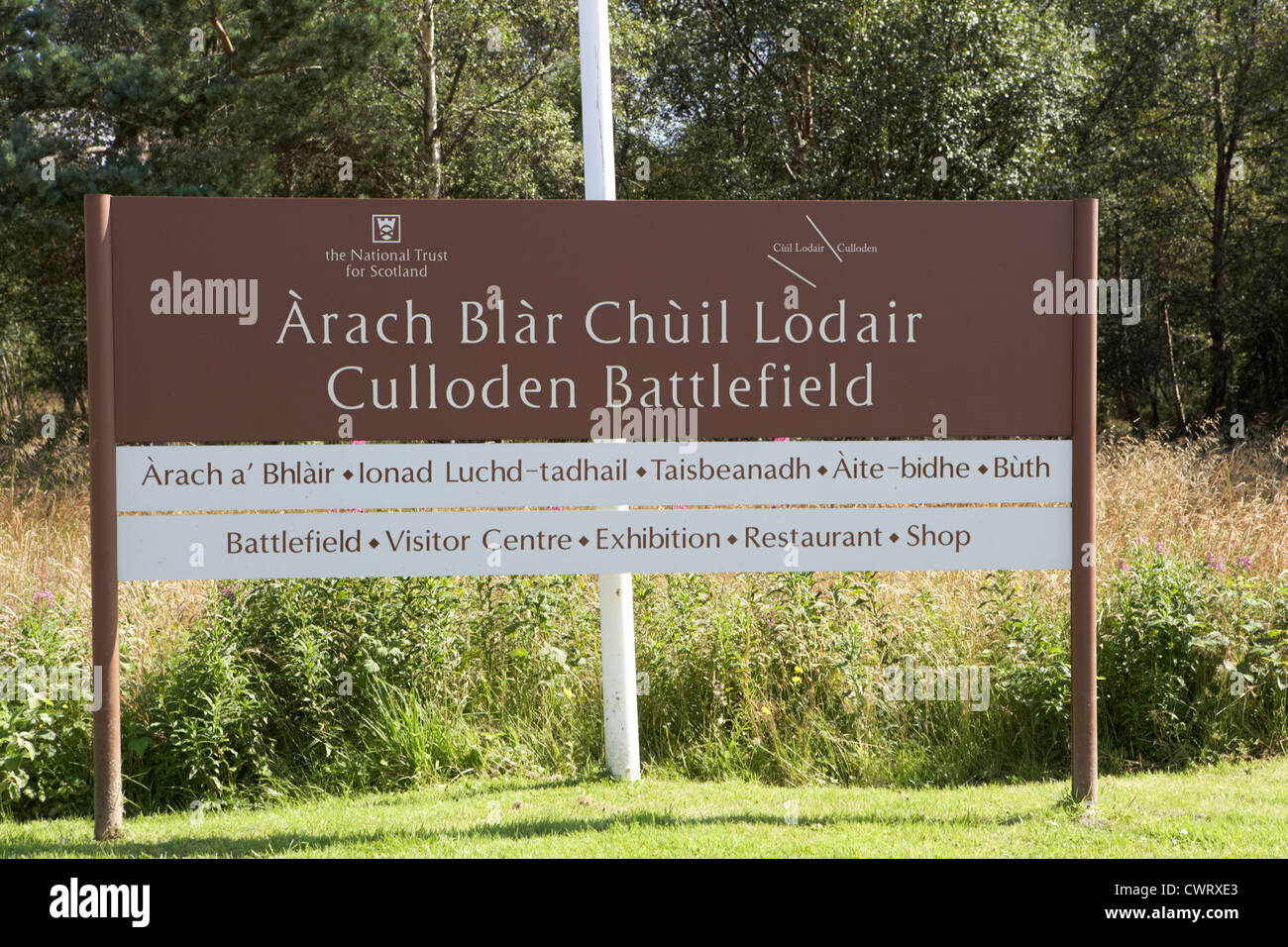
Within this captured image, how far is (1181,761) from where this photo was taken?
4.85m

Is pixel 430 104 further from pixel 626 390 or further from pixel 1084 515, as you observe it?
pixel 1084 515

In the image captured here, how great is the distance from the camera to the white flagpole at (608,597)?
4.71 m

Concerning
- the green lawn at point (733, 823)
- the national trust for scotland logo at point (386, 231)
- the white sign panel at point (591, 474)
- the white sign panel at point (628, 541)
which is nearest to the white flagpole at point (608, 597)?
the green lawn at point (733, 823)

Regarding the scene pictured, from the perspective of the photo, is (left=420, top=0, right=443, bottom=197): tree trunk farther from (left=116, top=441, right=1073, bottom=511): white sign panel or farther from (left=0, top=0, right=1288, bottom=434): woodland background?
(left=116, top=441, right=1073, bottom=511): white sign panel

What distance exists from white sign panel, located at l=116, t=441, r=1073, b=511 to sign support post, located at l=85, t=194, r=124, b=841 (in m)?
0.09

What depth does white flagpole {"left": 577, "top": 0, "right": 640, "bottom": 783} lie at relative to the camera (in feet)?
15.5

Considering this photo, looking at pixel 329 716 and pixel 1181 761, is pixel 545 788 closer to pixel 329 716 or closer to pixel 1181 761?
pixel 329 716

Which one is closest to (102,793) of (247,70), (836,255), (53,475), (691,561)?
(691,561)

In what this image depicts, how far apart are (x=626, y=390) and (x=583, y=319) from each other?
35cm

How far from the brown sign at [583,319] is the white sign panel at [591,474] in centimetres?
9

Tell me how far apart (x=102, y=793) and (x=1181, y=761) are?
190 inches

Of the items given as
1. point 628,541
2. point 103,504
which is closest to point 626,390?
point 628,541

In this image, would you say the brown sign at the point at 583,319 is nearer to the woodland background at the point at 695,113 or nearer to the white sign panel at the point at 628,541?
the white sign panel at the point at 628,541

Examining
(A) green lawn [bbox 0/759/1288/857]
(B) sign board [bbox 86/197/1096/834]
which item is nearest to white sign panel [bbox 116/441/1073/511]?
(B) sign board [bbox 86/197/1096/834]
